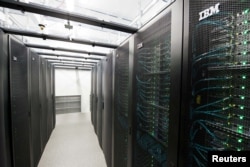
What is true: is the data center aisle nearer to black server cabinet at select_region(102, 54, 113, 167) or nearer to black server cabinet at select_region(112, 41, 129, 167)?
black server cabinet at select_region(102, 54, 113, 167)

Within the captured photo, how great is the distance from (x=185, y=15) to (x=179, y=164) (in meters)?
0.75

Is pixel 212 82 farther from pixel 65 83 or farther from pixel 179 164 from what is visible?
pixel 65 83

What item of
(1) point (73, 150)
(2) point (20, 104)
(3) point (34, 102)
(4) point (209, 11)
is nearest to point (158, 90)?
(4) point (209, 11)

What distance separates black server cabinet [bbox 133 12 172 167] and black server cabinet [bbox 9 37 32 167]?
4.67ft

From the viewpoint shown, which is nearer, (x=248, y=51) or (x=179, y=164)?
(x=248, y=51)

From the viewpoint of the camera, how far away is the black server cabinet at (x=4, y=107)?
1197mm

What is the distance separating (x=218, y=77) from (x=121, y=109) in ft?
3.94

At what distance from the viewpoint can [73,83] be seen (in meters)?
6.70

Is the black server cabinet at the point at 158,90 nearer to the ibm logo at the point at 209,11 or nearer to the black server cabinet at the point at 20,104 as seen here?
the ibm logo at the point at 209,11

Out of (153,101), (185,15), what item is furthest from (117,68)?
(185,15)

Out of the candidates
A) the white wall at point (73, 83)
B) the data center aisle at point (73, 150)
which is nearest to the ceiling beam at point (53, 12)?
the data center aisle at point (73, 150)

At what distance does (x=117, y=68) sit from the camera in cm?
169

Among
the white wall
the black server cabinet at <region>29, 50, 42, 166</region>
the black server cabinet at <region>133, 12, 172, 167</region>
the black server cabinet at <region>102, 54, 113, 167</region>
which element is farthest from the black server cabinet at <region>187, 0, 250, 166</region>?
the white wall

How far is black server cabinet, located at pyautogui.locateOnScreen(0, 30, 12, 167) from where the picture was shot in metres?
1.20
